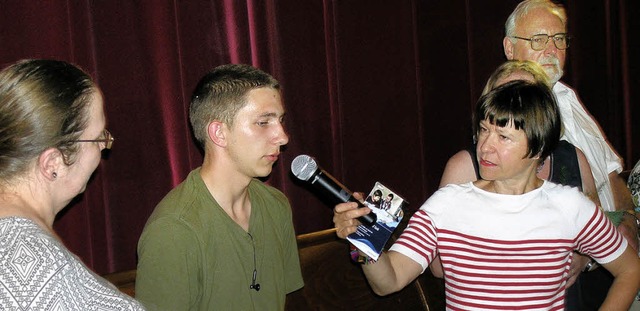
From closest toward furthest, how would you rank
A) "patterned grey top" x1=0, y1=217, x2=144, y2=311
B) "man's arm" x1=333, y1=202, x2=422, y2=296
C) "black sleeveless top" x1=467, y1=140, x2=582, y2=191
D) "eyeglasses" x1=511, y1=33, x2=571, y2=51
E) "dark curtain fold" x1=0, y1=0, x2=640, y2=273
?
"patterned grey top" x1=0, y1=217, x2=144, y2=311, "man's arm" x1=333, y1=202, x2=422, y2=296, "black sleeveless top" x1=467, y1=140, x2=582, y2=191, "dark curtain fold" x1=0, y1=0, x2=640, y2=273, "eyeglasses" x1=511, y1=33, x2=571, y2=51

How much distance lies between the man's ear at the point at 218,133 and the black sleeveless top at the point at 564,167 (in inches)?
33.8

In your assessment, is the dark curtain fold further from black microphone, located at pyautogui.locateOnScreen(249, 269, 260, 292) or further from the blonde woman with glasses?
the blonde woman with glasses

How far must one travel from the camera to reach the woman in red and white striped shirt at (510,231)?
1.98 m

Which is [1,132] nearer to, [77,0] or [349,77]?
[77,0]

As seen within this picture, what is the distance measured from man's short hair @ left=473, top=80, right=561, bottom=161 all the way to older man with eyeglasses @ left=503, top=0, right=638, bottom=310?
645 mm

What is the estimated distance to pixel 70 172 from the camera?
4.96 feet

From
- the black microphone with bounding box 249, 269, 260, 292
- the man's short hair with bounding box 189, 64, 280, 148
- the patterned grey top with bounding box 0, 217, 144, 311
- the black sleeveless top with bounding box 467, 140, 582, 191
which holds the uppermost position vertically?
the man's short hair with bounding box 189, 64, 280, 148

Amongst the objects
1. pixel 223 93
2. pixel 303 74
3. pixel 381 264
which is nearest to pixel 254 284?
pixel 381 264

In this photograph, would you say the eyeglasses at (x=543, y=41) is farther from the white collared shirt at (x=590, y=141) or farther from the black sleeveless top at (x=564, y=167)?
the black sleeveless top at (x=564, y=167)

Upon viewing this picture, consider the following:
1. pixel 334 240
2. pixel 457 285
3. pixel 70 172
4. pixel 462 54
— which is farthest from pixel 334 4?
Answer: pixel 70 172

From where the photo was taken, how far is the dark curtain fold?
97.0 inches

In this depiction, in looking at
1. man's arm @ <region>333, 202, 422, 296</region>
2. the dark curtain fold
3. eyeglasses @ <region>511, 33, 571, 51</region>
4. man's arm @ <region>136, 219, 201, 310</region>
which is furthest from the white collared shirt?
man's arm @ <region>136, 219, 201, 310</region>

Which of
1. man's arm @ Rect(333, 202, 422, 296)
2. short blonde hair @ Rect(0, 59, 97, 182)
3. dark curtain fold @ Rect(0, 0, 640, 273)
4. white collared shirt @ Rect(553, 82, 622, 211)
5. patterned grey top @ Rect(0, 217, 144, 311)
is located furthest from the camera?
white collared shirt @ Rect(553, 82, 622, 211)

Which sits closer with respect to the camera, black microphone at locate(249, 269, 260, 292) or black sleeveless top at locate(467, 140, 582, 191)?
black microphone at locate(249, 269, 260, 292)
